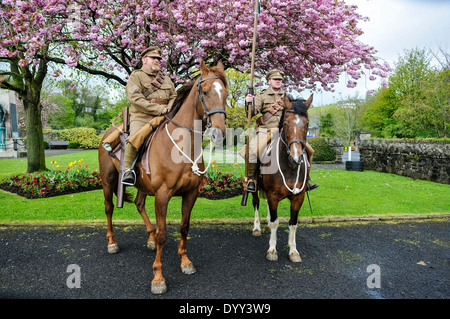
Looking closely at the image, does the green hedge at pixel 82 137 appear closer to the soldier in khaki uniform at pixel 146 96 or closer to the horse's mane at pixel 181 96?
the soldier in khaki uniform at pixel 146 96

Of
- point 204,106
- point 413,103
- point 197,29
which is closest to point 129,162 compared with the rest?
point 204,106

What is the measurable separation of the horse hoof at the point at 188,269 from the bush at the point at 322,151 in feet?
59.2

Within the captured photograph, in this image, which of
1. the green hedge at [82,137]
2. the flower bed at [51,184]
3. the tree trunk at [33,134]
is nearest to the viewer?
the flower bed at [51,184]

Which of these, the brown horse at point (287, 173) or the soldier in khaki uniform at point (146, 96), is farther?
the brown horse at point (287, 173)

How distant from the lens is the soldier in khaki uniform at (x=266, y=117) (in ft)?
18.4

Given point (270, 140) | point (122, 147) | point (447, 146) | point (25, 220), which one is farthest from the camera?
point (447, 146)

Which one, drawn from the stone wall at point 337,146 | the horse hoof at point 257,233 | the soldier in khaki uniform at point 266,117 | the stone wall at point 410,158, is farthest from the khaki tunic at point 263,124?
the stone wall at point 337,146

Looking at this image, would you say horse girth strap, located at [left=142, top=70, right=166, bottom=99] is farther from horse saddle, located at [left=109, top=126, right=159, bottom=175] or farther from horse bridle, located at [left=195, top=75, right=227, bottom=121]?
horse bridle, located at [left=195, top=75, right=227, bottom=121]

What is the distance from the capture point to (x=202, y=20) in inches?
308

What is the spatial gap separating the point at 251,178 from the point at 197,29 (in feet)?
16.8

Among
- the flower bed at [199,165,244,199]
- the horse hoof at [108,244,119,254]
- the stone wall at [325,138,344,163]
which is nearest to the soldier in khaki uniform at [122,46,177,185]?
the horse hoof at [108,244,119,254]
